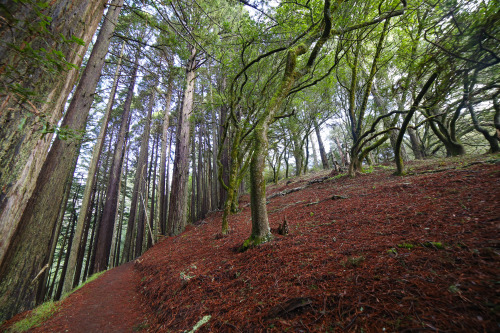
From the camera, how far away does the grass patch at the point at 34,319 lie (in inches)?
119

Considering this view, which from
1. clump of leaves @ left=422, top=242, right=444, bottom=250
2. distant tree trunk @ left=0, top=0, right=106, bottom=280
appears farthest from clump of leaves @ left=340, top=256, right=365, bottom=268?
distant tree trunk @ left=0, top=0, right=106, bottom=280

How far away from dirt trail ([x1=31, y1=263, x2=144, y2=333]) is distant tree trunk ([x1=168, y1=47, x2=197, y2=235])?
327 cm

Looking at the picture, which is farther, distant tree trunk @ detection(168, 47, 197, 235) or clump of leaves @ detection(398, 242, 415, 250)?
distant tree trunk @ detection(168, 47, 197, 235)

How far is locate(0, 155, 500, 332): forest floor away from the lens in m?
1.22

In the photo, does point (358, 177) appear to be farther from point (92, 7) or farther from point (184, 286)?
point (92, 7)

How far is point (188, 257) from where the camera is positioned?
405 cm

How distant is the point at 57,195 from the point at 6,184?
397 cm

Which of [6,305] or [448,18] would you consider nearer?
[6,305]

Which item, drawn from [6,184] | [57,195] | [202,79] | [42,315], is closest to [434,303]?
[6,184]

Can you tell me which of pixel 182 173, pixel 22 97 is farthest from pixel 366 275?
pixel 182 173

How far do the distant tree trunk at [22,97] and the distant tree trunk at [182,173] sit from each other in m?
6.19

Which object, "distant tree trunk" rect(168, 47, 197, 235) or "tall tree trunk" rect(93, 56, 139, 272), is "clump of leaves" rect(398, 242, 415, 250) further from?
"tall tree trunk" rect(93, 56, 139, 272)

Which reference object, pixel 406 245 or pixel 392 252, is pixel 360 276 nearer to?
pixel 392 252

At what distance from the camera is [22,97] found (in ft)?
4.66
